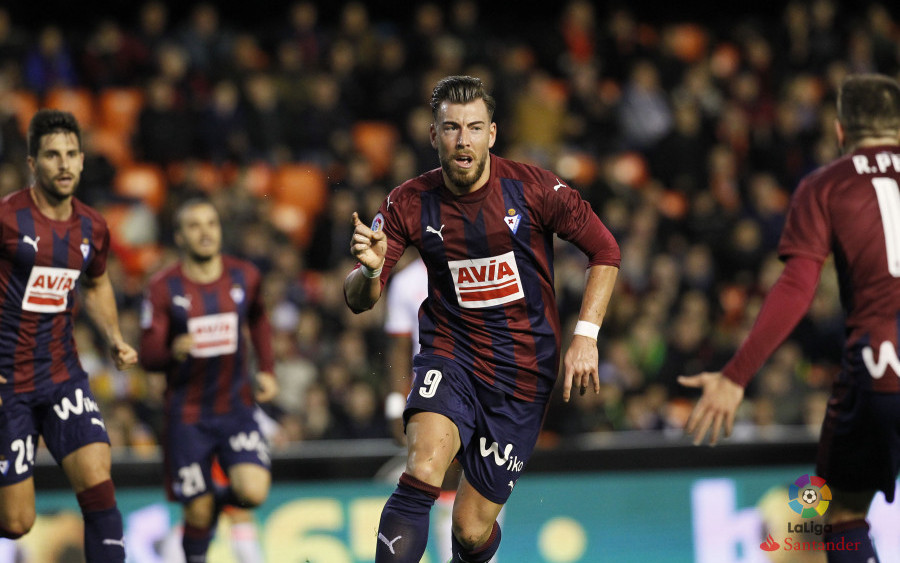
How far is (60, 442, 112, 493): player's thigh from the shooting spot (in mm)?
5707

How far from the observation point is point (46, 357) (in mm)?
5887

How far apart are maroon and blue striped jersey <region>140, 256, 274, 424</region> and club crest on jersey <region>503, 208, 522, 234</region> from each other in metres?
2.80

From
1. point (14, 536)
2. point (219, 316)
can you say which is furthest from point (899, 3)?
point (14, 536)

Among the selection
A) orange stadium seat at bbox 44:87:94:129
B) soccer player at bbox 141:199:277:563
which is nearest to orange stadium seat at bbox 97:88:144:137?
orange stadium seat at bbox 44:87:94:129

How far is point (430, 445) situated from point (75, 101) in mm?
9869

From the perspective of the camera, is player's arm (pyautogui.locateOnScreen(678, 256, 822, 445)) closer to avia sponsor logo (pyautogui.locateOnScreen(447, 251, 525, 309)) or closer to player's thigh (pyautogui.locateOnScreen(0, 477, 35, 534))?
avia sponsor logo (pyautogui.locateOnScreen(447, 251, 525, 309))

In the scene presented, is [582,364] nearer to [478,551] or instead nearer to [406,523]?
[406,523]

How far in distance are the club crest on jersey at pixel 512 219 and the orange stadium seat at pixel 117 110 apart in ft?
30.2

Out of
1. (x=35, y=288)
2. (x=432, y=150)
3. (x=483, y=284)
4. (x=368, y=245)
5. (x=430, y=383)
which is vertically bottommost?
(x=430, y=383)

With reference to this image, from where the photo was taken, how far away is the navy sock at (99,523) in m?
5.73

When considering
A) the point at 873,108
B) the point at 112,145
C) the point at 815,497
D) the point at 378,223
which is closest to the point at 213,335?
the point at 378,223

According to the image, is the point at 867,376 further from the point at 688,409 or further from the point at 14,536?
Result: the point at 688,409

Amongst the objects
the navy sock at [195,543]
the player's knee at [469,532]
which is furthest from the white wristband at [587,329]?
the navy sock at [195,543]

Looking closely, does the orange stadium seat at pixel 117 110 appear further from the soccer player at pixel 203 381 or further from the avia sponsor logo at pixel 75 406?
the avia sponsor logo at pixel 75 406
